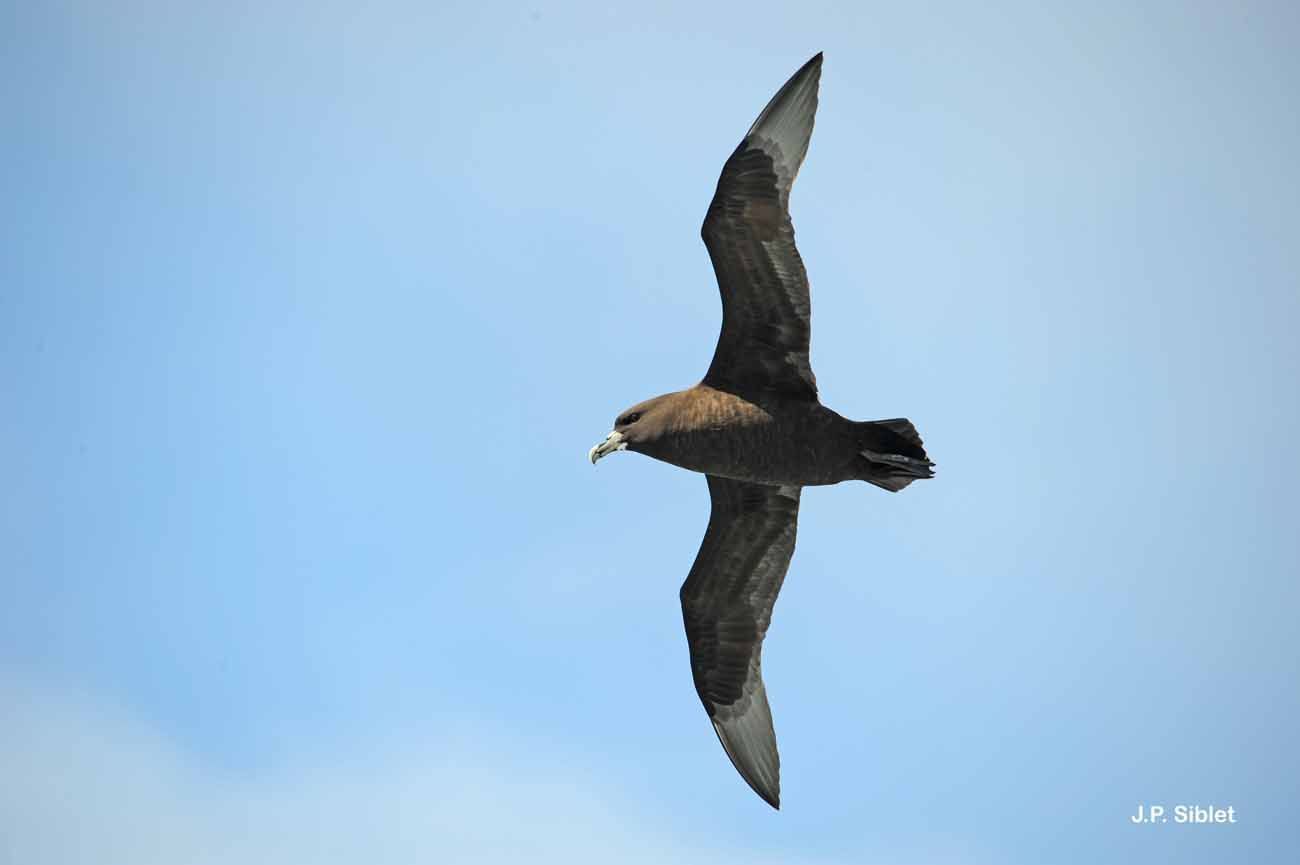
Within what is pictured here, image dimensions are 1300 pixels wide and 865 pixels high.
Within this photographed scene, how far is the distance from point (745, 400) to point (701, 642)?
10.3 ft

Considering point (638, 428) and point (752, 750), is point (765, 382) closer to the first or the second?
point (638, 428)

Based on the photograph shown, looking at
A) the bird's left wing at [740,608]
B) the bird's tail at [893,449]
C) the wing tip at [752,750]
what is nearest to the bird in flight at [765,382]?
the bird's tail at [893,449]

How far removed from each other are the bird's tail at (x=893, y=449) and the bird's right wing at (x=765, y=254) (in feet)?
2.67

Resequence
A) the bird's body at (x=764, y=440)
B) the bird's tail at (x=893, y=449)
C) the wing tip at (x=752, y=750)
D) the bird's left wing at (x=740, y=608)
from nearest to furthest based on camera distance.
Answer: the bird's tail at (x=893, y=449) → the bird's body at (x=764, y=440) → the bird's left wing at (x=740, y=608) → the wing tip at (x=752, y=750)

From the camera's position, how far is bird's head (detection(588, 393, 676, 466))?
51.0 ft

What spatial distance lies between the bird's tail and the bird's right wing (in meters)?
0.81

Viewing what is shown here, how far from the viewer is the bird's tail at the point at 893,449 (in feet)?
49.3

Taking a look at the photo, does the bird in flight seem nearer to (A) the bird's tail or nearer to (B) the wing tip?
(A) the bird's tail

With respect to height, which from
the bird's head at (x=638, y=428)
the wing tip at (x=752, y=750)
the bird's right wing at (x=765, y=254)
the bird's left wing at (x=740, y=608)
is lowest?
the wing tip at (x=752, y=750)

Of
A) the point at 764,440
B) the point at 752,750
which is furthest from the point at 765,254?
the point at 752,750

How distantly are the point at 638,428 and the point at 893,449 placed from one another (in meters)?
2.44

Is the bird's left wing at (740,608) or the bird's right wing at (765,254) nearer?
the bird's right wing at (765,254)

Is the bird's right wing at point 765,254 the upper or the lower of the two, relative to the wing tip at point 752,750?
upper

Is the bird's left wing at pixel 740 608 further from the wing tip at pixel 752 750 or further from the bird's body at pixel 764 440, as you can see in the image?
the bird's body at pixel 764 440
